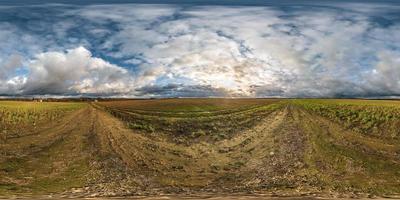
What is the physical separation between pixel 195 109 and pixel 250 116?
3.86 meters

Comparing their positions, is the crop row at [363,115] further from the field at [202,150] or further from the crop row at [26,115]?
the crop row at [26,115]

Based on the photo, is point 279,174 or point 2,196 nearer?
point 2,196

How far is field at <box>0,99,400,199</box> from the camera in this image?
21.6 meters

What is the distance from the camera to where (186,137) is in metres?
28.0

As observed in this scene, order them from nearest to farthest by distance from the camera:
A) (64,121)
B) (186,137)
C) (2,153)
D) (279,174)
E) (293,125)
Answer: (279,174) → (2,153) → (186,137) → (293,125) → (64,121)

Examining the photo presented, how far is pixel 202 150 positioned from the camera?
2606 cm

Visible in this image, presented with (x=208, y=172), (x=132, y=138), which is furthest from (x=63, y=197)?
(x=132, y=138)

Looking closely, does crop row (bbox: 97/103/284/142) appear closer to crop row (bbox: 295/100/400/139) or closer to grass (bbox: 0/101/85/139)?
crop row (bbox: 295/100/400/139)

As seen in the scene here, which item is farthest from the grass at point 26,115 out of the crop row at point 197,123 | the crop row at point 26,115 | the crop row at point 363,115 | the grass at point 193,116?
the crop row at point 363,115

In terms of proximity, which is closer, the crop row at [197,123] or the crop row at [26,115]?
the crop row at [197,123]

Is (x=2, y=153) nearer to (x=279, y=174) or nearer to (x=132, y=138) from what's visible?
(x=132, y=138)

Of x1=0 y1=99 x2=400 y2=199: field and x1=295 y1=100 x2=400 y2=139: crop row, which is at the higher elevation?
x1=295 y1=100 x2=400 y2=139: crop row

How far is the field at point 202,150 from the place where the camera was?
2158 cm

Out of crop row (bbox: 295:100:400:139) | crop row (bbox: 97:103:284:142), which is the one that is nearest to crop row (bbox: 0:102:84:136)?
crop row (bbox: 97:103:284:142)
